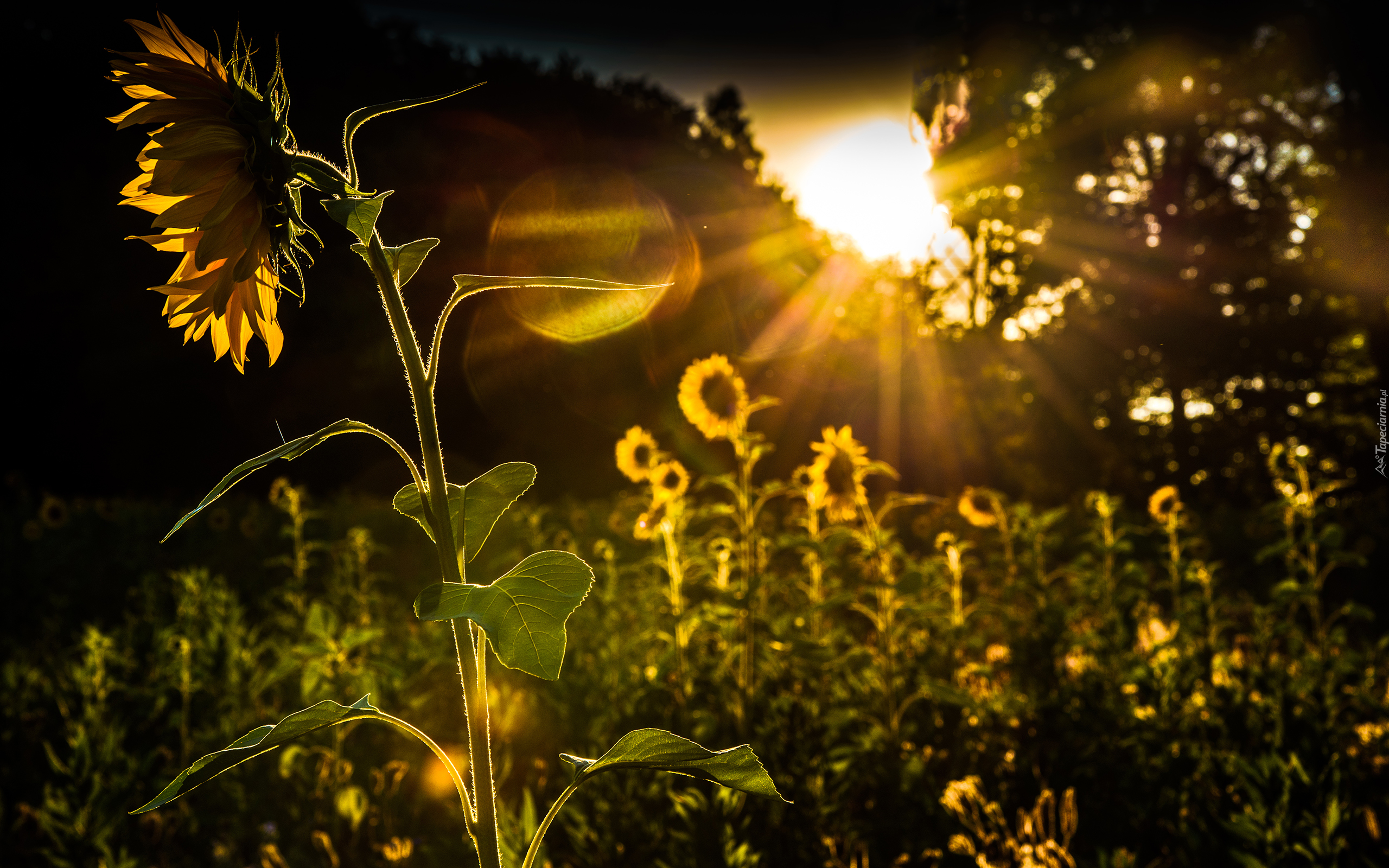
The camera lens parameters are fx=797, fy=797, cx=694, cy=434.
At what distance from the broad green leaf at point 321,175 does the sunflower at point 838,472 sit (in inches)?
102

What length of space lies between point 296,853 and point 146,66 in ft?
8.19

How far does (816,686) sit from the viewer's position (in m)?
2.83

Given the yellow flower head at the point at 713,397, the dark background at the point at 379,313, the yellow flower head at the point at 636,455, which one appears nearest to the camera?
the yellow flower head at the point at 713,397

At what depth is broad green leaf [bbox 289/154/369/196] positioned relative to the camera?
2.15ft

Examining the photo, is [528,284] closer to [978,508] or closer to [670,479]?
[670,479]

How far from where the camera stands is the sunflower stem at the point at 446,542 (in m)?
0.68

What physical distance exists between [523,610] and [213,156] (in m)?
0.51

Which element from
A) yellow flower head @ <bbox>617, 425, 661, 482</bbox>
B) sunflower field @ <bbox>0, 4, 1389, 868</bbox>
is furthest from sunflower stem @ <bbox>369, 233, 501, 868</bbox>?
yellow flower head @ <bbox>617, 425, 661, 482</bbox>

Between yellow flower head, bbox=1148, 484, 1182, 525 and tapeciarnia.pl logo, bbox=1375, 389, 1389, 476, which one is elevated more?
tapeciarnia.pl logo, bbox=1375, 389, 1389, 476

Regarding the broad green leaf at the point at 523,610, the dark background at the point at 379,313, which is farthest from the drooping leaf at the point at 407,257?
the dark background at the point at 379,313

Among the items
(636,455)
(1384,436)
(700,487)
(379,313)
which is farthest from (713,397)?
(379,313)

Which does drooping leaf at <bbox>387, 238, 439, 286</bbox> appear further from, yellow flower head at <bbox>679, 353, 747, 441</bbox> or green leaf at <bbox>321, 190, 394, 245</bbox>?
yellow flower head at <bbox>679, 353, 747, 441</bbox>

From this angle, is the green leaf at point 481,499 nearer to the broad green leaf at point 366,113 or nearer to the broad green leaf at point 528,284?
the broad green leaf at point 528,284

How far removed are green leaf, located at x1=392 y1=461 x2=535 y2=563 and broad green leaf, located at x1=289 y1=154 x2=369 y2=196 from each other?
27 cm
